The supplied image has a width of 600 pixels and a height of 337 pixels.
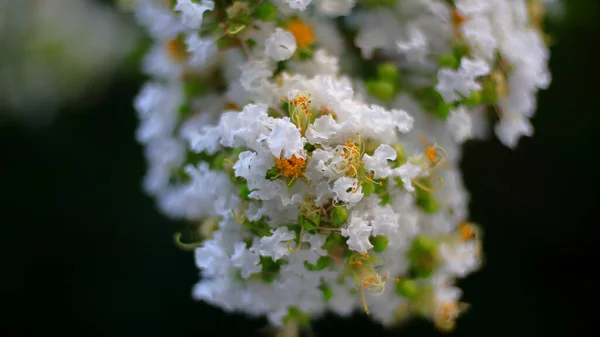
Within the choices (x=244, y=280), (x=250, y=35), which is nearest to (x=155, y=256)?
(x=244, y=280)

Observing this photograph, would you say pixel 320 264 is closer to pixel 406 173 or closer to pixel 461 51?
pixel 406 173

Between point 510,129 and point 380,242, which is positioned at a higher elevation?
point 510,129

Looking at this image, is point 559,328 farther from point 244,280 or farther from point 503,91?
point 244,280

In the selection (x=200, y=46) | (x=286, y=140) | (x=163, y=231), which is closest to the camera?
(x=286, y=140)

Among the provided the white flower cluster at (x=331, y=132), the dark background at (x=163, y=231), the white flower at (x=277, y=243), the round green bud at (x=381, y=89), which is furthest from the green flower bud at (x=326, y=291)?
the dark background at (x=163, y=231)

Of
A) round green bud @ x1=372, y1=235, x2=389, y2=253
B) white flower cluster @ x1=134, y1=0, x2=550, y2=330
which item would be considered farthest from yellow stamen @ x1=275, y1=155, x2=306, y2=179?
round green bud @ x1=372, y1=235, x2=389, y2=253

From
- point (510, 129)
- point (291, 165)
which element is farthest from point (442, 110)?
point (291, 165)
